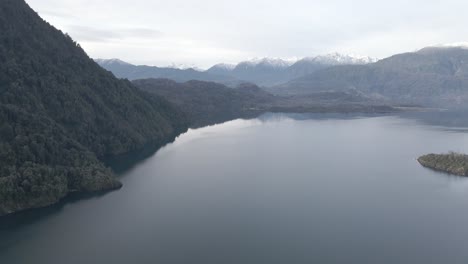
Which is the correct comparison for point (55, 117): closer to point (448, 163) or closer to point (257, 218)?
point (257, 218)

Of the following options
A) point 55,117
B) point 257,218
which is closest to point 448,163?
point 257,218

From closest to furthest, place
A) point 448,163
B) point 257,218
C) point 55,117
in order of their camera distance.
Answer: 1. point 257,218
2. point 448,163
3. point 55,117

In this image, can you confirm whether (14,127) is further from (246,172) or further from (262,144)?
(262,144)

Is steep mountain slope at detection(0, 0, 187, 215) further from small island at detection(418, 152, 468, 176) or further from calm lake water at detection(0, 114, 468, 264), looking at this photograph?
small island at detection(418, 152, 468, 176)

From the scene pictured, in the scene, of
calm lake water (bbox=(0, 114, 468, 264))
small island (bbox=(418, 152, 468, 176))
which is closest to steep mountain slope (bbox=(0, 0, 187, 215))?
calm lake water (bbox=(0, 114, 468, 264))

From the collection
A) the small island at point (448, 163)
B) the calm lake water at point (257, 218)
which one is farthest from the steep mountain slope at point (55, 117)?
the small island at point (448, 163)

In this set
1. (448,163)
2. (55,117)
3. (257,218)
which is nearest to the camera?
(257,218)
